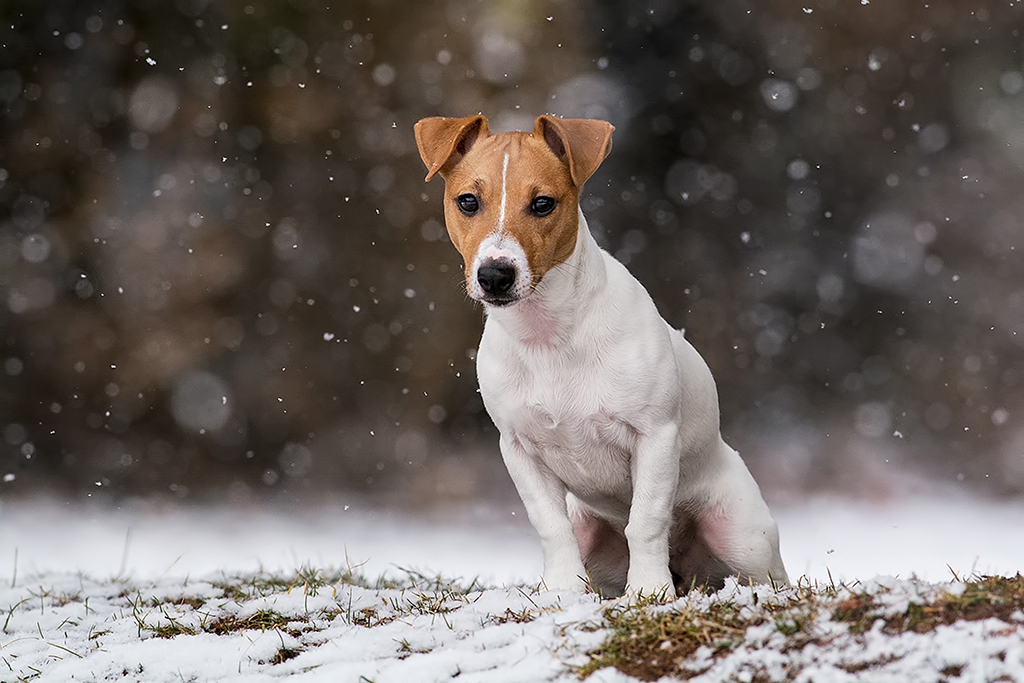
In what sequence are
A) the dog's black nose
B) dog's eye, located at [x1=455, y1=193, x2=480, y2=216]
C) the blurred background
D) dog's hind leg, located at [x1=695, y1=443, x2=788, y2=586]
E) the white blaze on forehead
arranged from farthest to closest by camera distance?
the blurred background < dog's hind leg, located at [x1=695, y1=443, x2=788, y2=586] < dog's eye, located at [x1=455, y1=193, x2=480, y2=216] < the white blaze on forehead < the dog's black nose

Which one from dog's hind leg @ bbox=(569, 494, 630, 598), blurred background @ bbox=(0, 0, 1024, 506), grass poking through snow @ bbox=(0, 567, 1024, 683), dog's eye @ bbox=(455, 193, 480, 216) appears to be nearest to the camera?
grass poking through snow @ bbox=(0, 567, 1024, 683)

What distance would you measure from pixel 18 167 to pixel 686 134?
15.3ft

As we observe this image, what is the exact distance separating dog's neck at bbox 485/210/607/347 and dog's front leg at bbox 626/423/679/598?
1.48ft

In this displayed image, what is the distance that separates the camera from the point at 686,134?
7.64 m

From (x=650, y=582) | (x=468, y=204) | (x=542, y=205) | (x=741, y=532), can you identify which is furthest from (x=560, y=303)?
(x=741, y=532)

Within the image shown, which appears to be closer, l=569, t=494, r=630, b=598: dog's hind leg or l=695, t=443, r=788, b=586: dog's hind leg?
l=695, t=443, r=788, b=586: dog's hind leg

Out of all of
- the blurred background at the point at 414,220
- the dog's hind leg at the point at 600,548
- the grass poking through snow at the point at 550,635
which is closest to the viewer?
the grass poking through snow at the point at 550,635

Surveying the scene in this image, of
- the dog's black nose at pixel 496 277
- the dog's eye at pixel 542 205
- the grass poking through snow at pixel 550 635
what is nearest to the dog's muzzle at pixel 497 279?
the dog's black nose at pixel 496 277

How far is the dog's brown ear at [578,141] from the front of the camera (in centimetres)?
359

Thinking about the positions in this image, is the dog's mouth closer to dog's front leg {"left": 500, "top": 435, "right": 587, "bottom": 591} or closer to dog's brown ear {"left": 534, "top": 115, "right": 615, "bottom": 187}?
dog's brown ear {"left": 534, "top": 115, "right": 615, "bottom": 187}

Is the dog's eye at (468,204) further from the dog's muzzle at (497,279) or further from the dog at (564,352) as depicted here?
the dog's muzzle at (497,279)

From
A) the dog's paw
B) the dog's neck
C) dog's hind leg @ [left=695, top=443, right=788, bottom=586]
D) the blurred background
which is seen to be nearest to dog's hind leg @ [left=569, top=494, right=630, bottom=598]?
dog's hind leg @ [left=695, top=443, right=788, bottom=586]

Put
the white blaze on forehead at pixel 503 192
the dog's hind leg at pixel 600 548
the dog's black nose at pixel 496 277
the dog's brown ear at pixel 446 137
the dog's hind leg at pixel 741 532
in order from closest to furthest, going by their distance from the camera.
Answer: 1. the dog's black nose at pixel 496 277
2. the white blaze on forehead at pixel 503 192
3. the dog's brown ear at pixel 446 137
4. the dog's hind leg at pixel 741 532
5. the dog's hind leg at pixel 600 548

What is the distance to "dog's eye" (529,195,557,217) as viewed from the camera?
11.5ft
